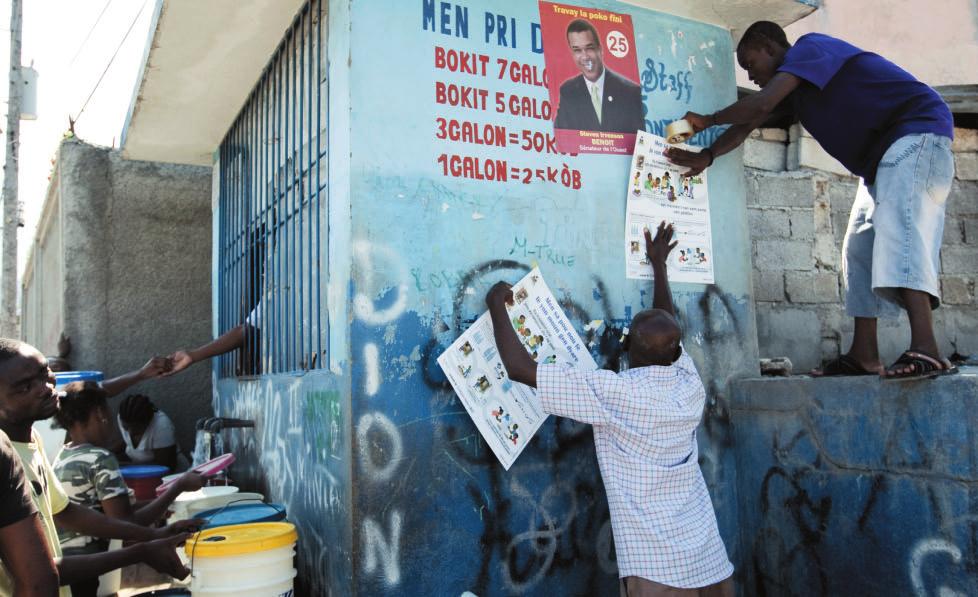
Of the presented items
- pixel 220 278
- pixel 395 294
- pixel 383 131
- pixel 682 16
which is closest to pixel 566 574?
pixel 395 294

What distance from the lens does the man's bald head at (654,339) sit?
259cm

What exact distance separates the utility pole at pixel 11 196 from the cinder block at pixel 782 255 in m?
9.71

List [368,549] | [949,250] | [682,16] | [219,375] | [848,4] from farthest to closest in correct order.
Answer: [848,4]
[219,375]
[949,250]
[682,16]
[368,549]

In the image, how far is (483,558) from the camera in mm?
2867

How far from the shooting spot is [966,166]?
471 cm

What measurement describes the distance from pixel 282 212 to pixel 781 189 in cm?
289

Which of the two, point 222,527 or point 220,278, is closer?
point 222,527

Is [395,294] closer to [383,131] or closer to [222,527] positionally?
[383,131]

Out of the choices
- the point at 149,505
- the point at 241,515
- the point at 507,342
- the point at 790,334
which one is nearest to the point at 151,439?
the point at 149,505

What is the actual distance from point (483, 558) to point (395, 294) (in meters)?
1.10

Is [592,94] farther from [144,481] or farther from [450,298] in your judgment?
[144,481]

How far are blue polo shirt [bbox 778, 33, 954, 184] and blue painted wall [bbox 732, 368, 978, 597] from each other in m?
0.99

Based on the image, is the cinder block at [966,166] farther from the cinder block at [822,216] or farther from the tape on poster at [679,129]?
the tape on poster at [679,129]

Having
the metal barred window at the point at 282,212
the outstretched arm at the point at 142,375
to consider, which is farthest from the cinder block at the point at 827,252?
the outstretched arm at the point at 142,375
